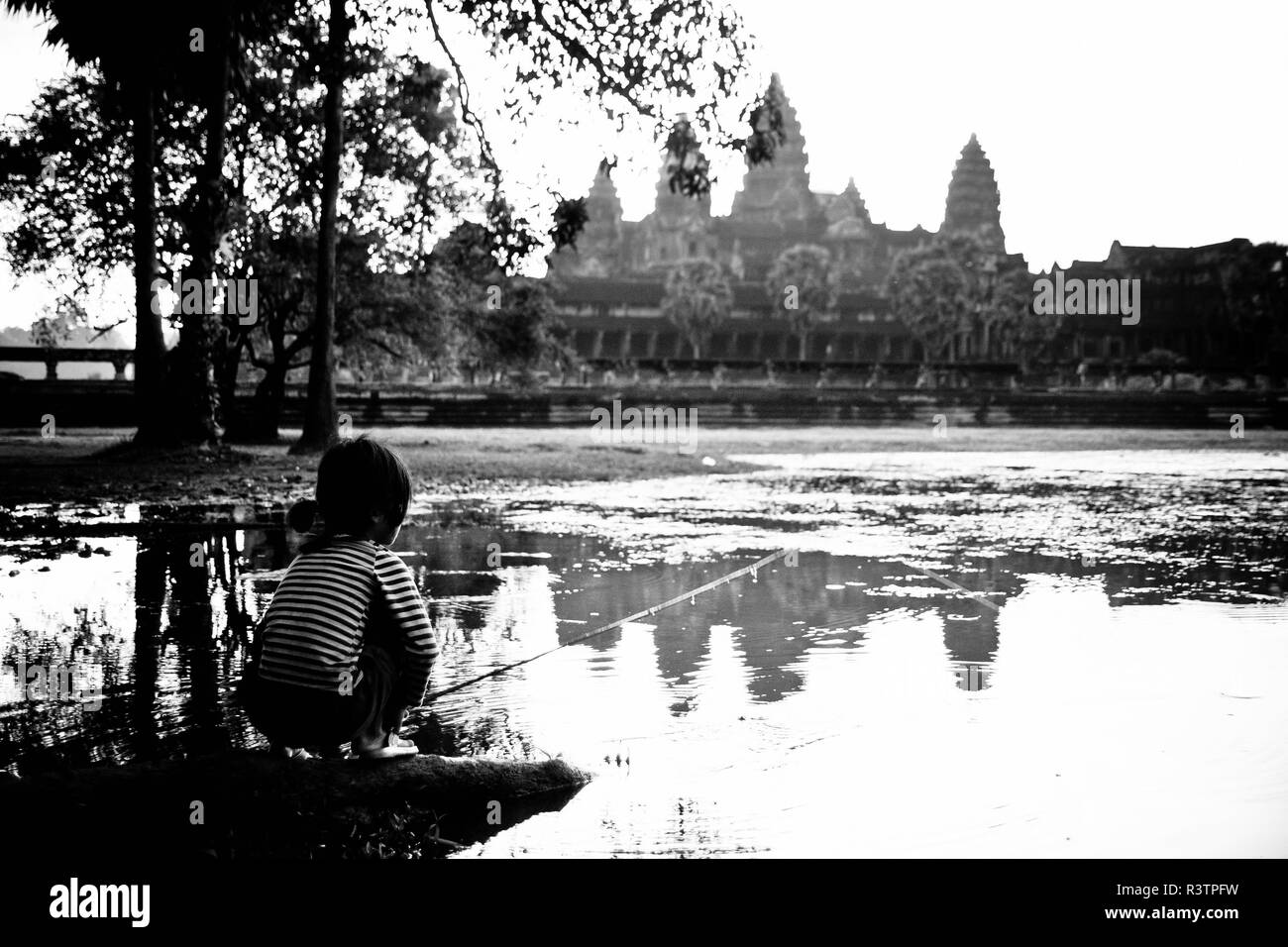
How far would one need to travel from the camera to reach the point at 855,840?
2797 millimetres

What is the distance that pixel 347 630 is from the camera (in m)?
3.06

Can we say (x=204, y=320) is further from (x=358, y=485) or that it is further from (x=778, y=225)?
(x=778, y=225)

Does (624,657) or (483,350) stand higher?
(483,350)

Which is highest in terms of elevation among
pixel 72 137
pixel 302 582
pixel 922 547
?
pixel 72 137

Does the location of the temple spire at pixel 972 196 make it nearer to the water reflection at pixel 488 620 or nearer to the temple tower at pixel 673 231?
the temple tower at pixel 673 231

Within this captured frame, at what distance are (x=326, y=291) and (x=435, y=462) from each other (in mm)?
2965

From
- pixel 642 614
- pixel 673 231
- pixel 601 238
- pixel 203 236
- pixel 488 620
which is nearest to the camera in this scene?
pixel 488 620

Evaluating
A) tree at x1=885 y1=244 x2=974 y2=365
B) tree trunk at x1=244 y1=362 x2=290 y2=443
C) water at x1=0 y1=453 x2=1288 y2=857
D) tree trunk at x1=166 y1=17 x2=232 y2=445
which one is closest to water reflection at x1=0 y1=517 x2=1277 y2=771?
water at x1=0 y1=453 x2=1288 y2=857

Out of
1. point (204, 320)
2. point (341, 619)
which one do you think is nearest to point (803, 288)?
point (204, 320)

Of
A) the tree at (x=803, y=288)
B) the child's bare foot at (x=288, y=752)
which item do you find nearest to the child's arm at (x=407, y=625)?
the child's bare foot at (x=288, y=752)

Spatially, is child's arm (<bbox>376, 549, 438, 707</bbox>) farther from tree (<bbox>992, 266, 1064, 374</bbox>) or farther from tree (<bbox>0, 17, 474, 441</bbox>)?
tree (<bbox>992, 266, 1064, 374</bbox>)
